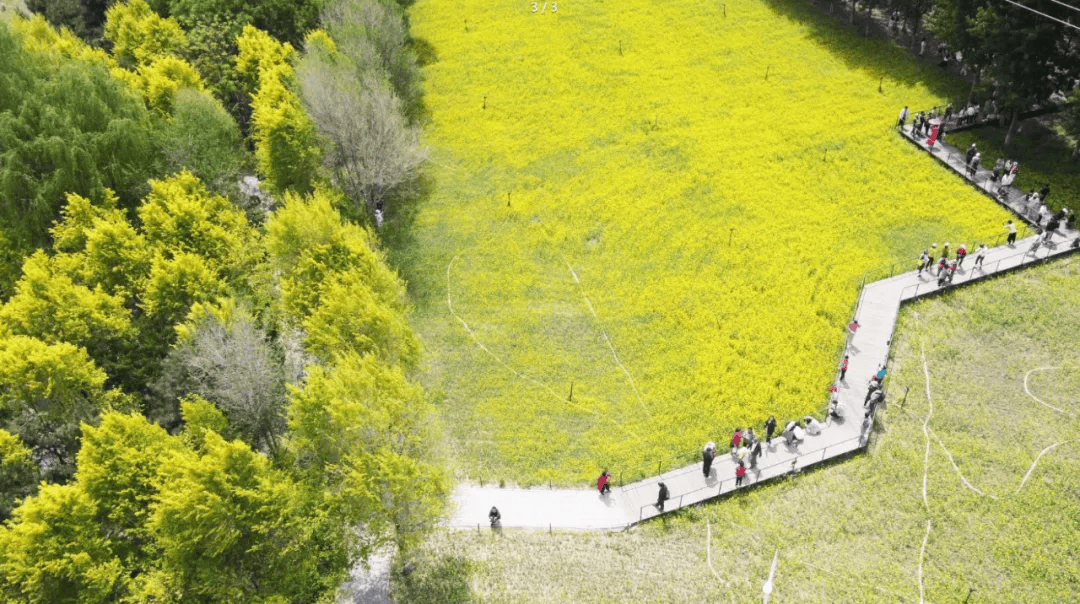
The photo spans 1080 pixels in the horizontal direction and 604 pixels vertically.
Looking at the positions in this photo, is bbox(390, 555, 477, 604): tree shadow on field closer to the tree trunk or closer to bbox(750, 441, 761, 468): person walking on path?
bbox(750, 441, 761, 468): person walking on path

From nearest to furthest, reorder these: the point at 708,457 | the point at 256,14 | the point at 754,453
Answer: the point at 708,457, the point at 754,453, the point at 256,14

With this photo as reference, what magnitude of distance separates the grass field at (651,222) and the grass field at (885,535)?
3.88 m

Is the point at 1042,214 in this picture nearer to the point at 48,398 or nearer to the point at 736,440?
the point at 736,440

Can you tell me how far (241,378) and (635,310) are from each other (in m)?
20.4

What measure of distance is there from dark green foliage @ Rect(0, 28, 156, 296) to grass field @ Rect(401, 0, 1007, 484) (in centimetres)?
1556

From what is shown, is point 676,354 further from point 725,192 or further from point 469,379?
point 725,192

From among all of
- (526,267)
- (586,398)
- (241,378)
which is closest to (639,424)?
(586,398)

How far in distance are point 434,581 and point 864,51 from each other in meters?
53.3

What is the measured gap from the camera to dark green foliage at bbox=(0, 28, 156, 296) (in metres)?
38.4

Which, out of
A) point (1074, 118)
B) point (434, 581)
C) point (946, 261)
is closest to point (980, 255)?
point (946, 261)

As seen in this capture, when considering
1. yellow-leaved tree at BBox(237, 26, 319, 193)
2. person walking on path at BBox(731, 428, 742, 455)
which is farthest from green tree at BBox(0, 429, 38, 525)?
person walking on path at BBox(731, 428, 742, 455)

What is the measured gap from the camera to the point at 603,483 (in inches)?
1249

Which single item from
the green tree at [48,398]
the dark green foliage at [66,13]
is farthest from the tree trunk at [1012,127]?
the dark green foliage at [66,13]

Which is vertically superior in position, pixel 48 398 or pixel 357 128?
pixel 357 128
